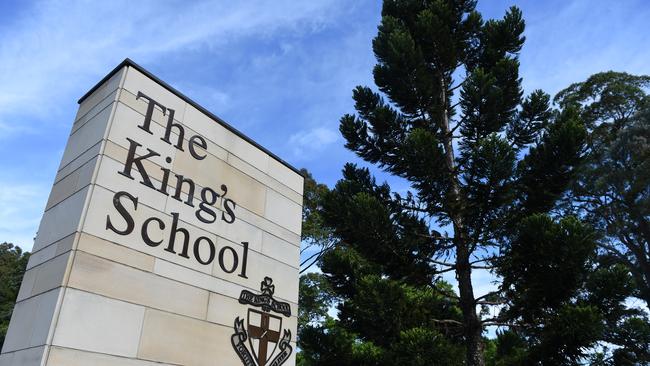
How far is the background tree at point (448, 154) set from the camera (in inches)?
263

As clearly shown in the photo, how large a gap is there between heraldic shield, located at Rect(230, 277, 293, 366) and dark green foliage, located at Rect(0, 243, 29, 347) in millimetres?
23421

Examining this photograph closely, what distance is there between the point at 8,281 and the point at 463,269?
104ft

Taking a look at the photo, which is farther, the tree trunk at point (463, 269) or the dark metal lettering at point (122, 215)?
the tree trunk at point (463, 269)

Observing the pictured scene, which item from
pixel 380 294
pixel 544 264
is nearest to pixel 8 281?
pixel 380 294

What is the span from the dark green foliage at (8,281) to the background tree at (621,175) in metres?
26.8

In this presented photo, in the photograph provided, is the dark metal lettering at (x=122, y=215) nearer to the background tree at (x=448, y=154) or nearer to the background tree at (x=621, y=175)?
the background tree at (x=448, y=154)

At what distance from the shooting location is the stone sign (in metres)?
3.16

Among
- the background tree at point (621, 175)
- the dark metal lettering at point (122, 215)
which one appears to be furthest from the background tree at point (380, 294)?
the background tree at point (621, 175)

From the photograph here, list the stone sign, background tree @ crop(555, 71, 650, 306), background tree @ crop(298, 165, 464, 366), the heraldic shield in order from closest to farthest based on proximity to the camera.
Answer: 1. the stone sign
2. the heraldic shield
3. background tree @ crop(298, 165, 464, 366)
4. background tree @ crop(555, 71, 650, 306)

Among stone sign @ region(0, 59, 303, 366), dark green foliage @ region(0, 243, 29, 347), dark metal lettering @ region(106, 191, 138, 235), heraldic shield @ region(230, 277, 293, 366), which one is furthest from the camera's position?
dark green foliage @ region(0, 243, 29, 347)

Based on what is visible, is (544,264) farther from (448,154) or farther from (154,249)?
(154,249)

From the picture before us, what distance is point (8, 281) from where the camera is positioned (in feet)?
93.1

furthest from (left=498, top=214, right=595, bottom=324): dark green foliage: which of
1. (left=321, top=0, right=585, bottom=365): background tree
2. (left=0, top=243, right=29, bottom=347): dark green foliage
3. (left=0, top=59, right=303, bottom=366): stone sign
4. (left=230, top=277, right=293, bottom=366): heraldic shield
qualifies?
(left=0, top=243, right=29, bottom=347): dark green foliage

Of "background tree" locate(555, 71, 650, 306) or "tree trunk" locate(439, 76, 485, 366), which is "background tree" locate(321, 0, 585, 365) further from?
"background tree" locate(555, 71, 650, 306)
